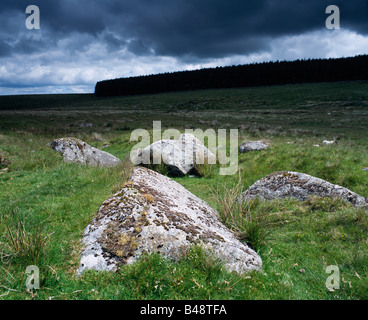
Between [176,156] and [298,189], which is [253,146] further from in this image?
[298,189]

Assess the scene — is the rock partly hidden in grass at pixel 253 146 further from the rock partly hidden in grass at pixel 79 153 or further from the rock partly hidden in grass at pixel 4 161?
the rock partly hidden in grass at pixel 4 161

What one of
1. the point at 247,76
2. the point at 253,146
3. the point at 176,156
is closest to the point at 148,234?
the point at 176,156

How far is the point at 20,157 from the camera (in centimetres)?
1165

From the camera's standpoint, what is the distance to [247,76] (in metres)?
109

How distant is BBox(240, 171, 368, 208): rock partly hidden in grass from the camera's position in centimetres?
734

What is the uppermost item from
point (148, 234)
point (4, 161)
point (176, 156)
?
point (176, 156)

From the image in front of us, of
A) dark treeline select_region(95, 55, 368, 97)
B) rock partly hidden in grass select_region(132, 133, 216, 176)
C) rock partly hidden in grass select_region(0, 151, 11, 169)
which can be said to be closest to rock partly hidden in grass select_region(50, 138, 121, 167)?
rock partly hidden in grass select_region(132, 133, 216, 176)

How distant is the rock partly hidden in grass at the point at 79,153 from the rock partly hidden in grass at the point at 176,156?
2.03 m

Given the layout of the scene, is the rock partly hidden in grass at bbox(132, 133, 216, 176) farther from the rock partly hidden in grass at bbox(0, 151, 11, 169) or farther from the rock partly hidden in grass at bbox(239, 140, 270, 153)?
the rock partly hidden in grass at bbox(0, 151, 11, 169)

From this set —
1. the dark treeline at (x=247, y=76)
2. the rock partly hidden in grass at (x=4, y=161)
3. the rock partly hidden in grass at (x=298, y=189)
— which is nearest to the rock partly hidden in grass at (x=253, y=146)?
the rock partly hidden in grass at (x=298, y=189)

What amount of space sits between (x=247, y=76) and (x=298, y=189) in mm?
109947

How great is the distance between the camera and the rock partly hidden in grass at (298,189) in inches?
289

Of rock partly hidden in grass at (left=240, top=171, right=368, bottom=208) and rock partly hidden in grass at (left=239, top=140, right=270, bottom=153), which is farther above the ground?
rock partly hidden in grass at (left=239, top=140, right=270, bottom=153)

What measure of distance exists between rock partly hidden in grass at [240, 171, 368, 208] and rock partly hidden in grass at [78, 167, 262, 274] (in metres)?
2.81
